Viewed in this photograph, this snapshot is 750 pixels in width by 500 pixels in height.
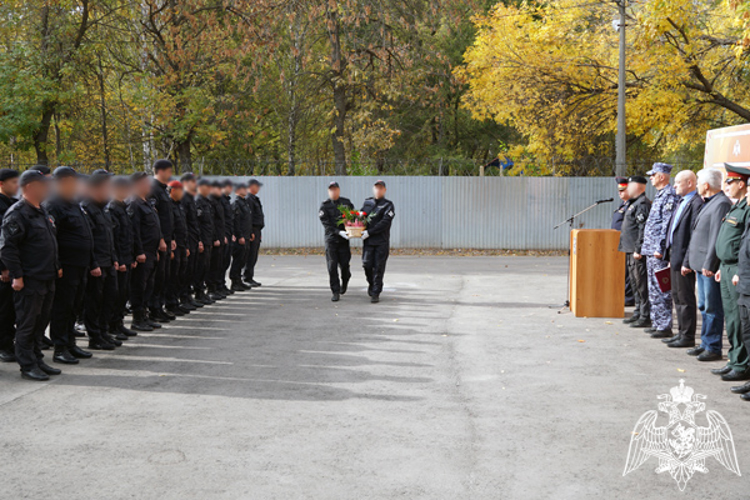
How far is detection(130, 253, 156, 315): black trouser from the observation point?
943cm

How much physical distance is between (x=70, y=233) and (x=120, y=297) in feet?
4.54

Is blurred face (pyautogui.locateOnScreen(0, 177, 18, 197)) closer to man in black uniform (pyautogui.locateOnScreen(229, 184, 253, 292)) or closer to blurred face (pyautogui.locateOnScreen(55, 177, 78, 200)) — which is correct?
blurred face (pyautogui.locateOnScreen(55, 177, 78, 200))

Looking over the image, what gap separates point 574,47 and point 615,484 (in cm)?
1915

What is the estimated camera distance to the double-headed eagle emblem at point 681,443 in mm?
4672

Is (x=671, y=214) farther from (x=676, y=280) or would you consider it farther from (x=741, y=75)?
(x=741, y=75)

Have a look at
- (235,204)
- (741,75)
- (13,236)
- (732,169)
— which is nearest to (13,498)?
(13,236)

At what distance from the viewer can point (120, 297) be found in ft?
29.0

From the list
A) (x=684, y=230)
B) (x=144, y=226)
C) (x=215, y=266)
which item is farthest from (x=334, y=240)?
(x=684, y=230)

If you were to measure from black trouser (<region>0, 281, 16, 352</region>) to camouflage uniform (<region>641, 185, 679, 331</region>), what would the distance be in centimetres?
778

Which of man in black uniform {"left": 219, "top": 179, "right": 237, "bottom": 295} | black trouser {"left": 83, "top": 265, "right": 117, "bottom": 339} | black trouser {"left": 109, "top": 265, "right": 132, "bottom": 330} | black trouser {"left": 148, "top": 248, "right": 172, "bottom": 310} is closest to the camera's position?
black trouser {"left": 83, "top": 265, "right": 117, "bottom": 339}

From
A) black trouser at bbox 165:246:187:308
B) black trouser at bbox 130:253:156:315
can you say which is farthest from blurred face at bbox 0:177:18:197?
black trouser at bbox 165:246:187:308

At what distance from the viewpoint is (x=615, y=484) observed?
14.4 ft

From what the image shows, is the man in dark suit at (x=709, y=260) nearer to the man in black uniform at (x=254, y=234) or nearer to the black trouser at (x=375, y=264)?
the black trouser at (x=375, y=264)

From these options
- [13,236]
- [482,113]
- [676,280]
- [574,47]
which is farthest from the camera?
[482,113]
